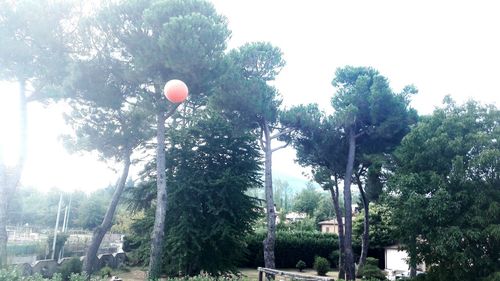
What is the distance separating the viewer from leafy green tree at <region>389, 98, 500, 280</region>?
1122 centimetres

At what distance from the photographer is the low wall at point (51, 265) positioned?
50.1ft

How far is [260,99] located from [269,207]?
14.5 feet

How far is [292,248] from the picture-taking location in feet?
84.0

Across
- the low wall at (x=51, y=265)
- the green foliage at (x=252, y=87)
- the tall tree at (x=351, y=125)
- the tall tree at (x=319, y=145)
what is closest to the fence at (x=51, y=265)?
the low wall at (x=51, y=265)

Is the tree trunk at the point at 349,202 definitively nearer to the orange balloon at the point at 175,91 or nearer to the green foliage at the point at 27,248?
the orange balloon at the point at 175,91

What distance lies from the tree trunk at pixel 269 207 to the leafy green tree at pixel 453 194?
5173mm

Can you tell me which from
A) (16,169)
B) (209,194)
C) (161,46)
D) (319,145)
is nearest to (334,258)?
(319,145)

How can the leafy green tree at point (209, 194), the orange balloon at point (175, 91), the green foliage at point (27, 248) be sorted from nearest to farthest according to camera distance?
the orange balloon at point (175, 91), the leafy green tree at point (209, 194), the green foliage at point (27, 248)

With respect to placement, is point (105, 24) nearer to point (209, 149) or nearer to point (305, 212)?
point (209, 149)

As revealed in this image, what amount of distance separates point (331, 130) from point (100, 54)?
33.7 ft

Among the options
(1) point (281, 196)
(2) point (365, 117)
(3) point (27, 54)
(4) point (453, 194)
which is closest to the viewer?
(4) point (453, 194)

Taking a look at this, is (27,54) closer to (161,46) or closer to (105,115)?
(105,115)

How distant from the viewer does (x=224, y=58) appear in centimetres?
1384

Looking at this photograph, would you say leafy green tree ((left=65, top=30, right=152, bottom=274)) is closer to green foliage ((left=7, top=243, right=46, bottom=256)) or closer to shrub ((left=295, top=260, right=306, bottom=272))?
green foliage ((left=7, top=243, right=46, bottom=256))
